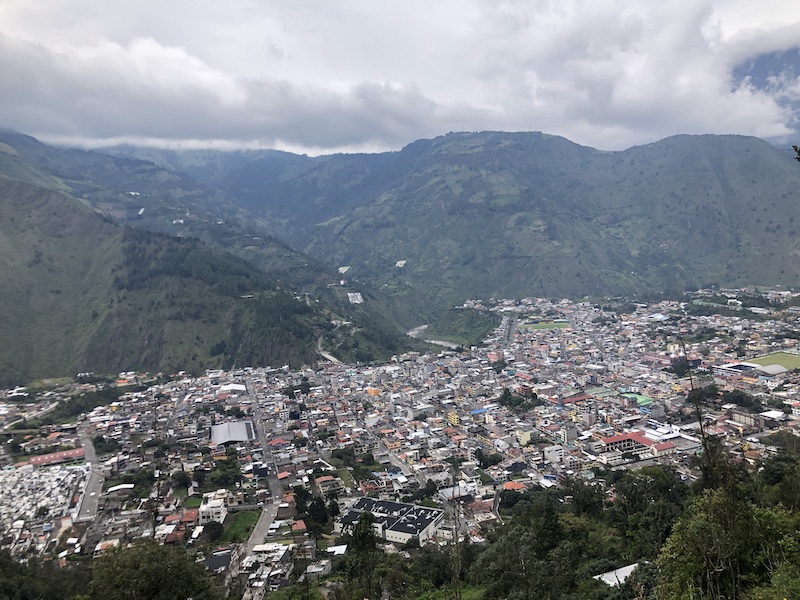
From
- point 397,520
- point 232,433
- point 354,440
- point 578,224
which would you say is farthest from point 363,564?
point 578,224

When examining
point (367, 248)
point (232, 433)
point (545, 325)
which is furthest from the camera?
point (367, 248)

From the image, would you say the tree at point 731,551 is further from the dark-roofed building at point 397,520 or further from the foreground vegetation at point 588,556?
the dark-roofed building at point 397,520

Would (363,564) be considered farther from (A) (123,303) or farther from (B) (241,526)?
(A) (123,303)

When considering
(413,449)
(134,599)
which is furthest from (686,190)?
(134,599)

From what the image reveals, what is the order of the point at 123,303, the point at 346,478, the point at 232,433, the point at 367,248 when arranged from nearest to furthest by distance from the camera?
the point at 346,478 → the point at 232,433 → the point at 123,303 → the point at 367,248

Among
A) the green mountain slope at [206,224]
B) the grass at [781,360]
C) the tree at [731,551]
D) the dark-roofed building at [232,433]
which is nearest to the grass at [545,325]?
the green mountain slope at [206,224]

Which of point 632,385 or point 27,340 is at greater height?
point 632,385

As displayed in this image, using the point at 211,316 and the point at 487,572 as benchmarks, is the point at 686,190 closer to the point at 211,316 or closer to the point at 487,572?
the point at 211,316
